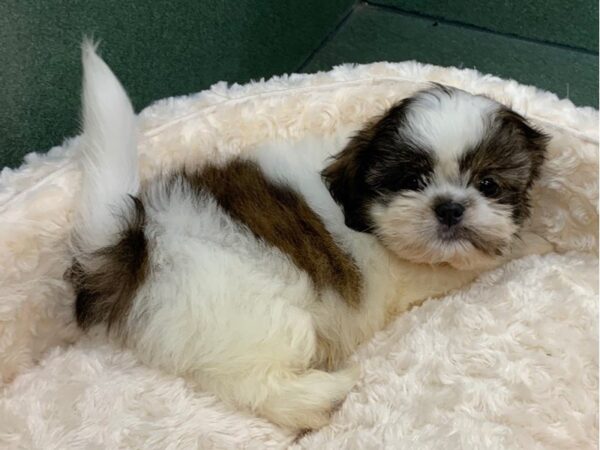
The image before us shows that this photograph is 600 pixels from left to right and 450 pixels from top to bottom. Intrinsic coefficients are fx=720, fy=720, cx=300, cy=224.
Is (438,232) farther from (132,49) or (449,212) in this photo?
(132,49)

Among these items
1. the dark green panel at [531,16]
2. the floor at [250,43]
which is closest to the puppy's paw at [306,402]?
the floor at [250,43]

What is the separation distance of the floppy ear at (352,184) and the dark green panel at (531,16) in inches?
59.3

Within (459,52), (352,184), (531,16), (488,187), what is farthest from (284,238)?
(531,16)

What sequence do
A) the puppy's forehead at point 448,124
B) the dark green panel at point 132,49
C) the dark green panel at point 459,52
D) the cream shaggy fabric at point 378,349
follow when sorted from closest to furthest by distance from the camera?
the cream shaggy fabric at point 378,349
the puppy's forehead at point 448,124
the dark green panel at point 132,49
the dark green panel at point 459,52

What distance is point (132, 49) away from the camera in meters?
1.93

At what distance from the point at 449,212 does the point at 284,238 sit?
1.07 ft

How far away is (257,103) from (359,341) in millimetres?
648

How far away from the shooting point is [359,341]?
1.56 m

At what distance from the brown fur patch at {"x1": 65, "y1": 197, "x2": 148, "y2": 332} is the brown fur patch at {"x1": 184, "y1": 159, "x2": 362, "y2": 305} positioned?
178 millimetres

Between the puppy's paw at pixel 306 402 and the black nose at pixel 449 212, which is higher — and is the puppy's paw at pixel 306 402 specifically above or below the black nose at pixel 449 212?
below

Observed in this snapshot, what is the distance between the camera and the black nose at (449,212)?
140 cm

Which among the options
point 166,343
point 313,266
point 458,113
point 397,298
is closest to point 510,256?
point 397,298

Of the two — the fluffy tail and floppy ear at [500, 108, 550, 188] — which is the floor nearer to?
the fluffy tail

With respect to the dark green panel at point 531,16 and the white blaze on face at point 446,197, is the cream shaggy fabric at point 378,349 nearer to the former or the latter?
the white blaze on face at point 446,197
